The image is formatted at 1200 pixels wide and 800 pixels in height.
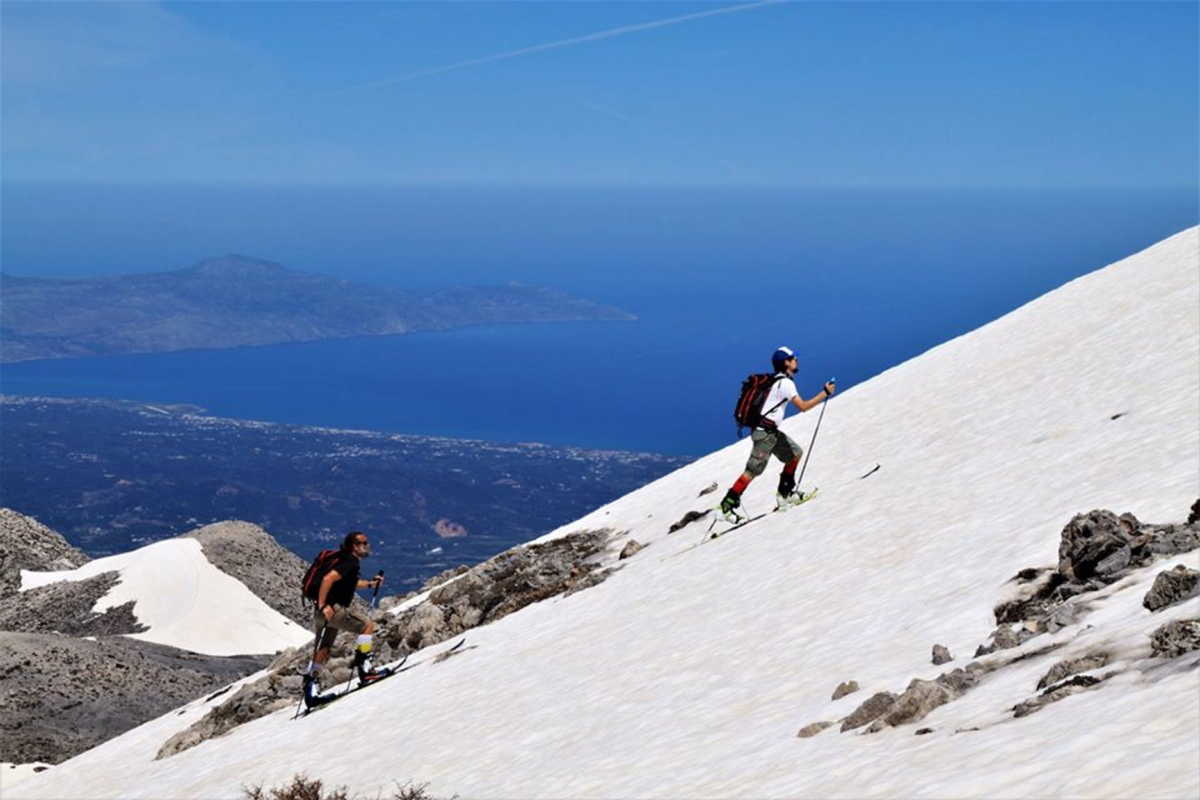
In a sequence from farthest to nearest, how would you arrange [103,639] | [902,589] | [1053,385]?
[103,639] → [1053,385] → [902,589]

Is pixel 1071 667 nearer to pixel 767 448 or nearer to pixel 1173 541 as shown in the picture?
pixel 1173 541

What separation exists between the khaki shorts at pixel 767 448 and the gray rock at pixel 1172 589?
1076cm

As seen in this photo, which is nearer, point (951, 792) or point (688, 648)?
point (951, 792)

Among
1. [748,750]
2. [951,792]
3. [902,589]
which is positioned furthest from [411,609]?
[951,792]

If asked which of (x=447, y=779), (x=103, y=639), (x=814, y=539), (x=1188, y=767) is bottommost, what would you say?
(x=1188, y=767)

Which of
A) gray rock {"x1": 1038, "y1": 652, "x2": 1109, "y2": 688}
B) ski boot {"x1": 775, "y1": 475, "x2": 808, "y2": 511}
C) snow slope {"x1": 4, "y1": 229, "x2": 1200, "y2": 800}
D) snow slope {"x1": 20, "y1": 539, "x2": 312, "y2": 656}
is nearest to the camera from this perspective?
snow slope {"x1": 4, "y1": 229, "x2": 1200, "y2": 800}

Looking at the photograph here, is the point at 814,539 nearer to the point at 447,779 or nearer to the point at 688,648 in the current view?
the point at 688,648

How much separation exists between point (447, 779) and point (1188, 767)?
8336 millimetres

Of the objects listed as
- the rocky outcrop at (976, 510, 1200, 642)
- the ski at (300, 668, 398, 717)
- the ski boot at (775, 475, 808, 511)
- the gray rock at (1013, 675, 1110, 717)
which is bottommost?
the gray rock at (1013, 675, 1110, 717)

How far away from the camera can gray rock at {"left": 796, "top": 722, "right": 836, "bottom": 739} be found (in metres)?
11.6

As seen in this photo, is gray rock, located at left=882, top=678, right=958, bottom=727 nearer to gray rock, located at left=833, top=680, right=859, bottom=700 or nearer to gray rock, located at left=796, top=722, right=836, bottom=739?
gray rock, located at left=796, top=722, right=836, bottom=739

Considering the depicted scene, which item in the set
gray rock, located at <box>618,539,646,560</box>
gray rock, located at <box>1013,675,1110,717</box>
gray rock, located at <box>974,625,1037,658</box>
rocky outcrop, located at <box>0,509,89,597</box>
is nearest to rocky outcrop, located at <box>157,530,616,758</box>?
gray rock, located at <box>618,539,646,560</box>

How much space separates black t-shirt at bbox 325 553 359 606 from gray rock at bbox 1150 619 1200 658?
1140cm

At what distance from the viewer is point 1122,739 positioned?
8.42 metres
